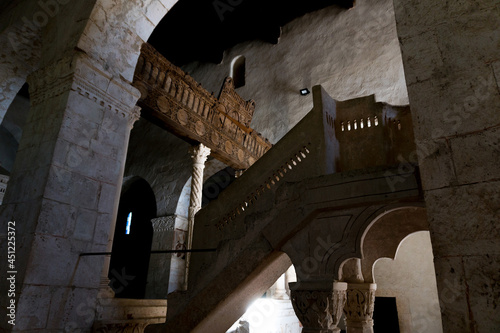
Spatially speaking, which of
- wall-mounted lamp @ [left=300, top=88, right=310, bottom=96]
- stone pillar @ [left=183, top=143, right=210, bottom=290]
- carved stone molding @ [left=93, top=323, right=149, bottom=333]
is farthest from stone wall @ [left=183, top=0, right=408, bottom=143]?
carved stone molding @ [left=93, top=323, right=149, bottom=333]

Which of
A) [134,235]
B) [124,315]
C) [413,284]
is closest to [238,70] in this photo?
[134,235]

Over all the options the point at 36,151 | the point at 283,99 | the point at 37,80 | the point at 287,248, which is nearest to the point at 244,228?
the point at 287,248

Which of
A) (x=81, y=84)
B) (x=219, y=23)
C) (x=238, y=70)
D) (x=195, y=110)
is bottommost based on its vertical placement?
(x=81, y=84)

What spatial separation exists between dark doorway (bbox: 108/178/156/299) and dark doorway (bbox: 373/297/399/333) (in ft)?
27.1

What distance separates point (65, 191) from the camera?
147 inches

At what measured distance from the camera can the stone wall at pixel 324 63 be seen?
342 inches

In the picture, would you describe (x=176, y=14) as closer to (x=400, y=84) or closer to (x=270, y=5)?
(x=270, y=5)

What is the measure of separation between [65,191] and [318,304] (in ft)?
9.65

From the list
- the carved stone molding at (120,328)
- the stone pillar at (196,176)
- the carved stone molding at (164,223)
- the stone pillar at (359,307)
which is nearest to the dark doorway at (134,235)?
the carved stone molding at (164,223)

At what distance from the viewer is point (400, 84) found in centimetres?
822

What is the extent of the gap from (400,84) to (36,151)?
7785mm

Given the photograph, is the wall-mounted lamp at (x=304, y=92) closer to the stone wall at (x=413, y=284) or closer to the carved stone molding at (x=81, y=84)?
the stone wall at (x=413, y=284)

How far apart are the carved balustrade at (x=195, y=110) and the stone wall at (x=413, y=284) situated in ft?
14.0

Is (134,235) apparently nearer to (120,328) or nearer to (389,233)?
(120,328)
